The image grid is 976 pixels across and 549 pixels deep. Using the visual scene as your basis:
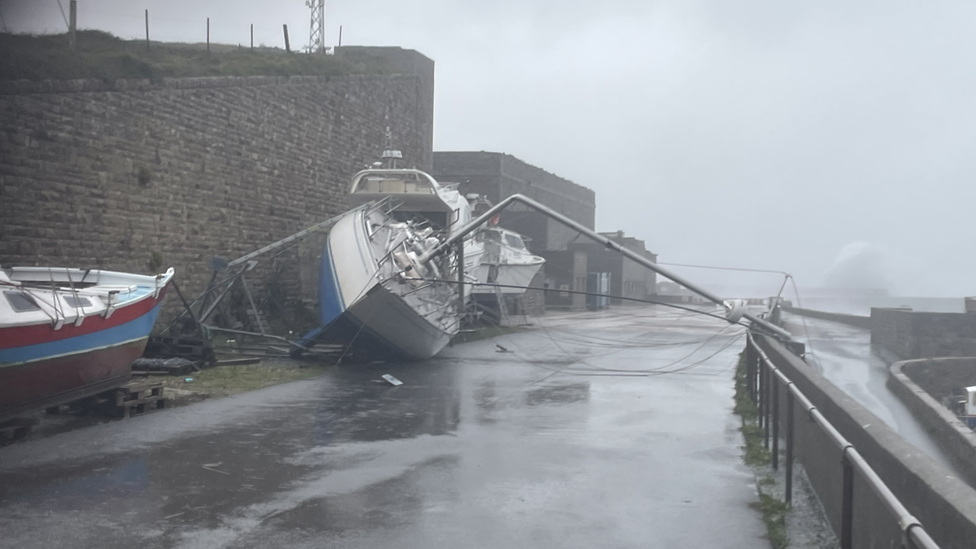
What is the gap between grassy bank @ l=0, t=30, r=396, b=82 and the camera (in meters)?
13.1

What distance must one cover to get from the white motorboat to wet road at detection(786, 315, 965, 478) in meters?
9.58

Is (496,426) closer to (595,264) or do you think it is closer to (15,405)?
(15,405)

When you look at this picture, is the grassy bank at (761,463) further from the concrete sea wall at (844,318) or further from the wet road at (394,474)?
the concrete sea wall at (844,318)

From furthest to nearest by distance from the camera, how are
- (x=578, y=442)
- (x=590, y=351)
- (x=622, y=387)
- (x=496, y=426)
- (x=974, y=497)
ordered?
(x=590, y=351)
(x=622, y=387)
(x=496, y=426)
(x=578, y=442)
(x=974, y=497)

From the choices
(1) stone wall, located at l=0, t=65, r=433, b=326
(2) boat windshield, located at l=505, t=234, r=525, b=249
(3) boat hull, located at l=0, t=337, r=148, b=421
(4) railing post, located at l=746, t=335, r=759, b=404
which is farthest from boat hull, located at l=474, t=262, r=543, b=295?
(3) boat hull, located at l=0, t=337, r=148, b=421

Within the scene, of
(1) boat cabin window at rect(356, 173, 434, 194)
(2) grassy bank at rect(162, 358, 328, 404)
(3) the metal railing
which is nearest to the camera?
(3) the metal railing

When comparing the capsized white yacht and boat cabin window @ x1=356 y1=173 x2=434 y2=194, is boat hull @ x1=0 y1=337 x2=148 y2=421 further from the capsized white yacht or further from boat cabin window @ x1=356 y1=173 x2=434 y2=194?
boat cabin window @ x1=356 y1=173 x2=434 y2=194

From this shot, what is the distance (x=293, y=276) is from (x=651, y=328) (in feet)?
42.7

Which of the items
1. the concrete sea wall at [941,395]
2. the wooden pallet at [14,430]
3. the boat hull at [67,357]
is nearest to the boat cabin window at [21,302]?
the boat hull at [67,357]

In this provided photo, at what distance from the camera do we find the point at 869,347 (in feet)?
93.8

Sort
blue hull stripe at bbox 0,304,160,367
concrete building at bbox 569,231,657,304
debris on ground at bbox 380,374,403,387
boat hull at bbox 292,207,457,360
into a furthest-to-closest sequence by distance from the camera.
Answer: concrete building at bbox 569,231,657,304
boat hull at bbox 292,207,457,360
debris on ground at bbox 380,374,403,387
blue hull stripe at bbox 0,304,160,367

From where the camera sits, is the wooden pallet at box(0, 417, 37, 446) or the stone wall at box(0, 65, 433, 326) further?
the stone wall at box(0, 65, 433, 326)

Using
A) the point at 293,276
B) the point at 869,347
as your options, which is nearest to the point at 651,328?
the point at 869,347

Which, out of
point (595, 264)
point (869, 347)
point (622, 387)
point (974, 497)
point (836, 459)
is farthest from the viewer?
point (595, 264)
